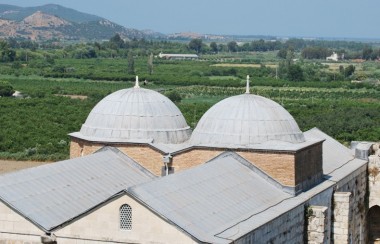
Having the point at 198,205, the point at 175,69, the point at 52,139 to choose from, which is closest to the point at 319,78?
the point at 175,69

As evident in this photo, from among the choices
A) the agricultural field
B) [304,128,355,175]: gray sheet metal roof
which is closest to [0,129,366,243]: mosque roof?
[304,128,355,175]: gray sheet metal roof

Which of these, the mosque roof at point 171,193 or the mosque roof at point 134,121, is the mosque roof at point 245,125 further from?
the mosque roof at point 134,121

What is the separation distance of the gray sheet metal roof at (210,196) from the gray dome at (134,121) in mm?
3011

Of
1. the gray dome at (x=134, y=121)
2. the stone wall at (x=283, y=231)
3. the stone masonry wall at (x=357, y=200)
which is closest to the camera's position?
the stone wall at (x=283, y=231)

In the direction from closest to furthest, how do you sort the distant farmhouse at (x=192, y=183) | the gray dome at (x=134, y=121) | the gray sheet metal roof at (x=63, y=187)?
1. the distant farmhouse at (x=192, y=183)
2. the gray sheet metal roof at (x=63, y=187)
3. the gray dome at (x=134, y=121)

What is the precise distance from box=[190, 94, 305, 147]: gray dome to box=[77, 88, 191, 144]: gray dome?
1090 mm

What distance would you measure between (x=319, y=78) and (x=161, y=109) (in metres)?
95.9

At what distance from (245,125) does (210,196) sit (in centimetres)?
460

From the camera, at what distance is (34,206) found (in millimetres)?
17609

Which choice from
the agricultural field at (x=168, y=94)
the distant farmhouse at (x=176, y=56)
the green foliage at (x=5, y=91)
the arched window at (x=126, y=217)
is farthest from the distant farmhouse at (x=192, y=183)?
the distant farmhouse at (x=176, y=56)

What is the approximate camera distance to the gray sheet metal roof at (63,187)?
17.5 m

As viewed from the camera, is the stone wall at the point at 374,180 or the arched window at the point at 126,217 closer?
the arched window at the point at 126,217

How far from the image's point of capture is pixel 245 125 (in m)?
22.3

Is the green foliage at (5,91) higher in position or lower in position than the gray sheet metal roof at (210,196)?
lower
